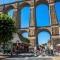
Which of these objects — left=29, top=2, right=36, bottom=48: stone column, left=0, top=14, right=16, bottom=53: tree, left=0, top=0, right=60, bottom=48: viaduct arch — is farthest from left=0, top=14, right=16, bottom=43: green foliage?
left=29, top=2, right=36, bottom=48: stone column

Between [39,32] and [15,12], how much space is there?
10446mm

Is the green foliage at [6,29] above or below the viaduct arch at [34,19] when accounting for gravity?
below

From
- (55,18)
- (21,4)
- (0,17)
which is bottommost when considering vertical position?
(0,17)

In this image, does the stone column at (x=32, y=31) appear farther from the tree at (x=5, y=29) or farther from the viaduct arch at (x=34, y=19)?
the tree at (x=5, y=29)

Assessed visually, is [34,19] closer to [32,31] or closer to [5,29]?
[32,31]

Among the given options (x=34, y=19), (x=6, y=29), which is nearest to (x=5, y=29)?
(x=6, y=29)

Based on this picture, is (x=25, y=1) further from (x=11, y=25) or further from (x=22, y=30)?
(x=11, y=25)

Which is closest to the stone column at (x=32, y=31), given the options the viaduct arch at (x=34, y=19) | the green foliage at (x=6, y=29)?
the viaduct arch at (x=34, y=19)

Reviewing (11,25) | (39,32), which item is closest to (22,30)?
(39,32)

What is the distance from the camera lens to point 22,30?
60.9 meters

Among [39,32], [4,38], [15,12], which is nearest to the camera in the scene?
[4,38]

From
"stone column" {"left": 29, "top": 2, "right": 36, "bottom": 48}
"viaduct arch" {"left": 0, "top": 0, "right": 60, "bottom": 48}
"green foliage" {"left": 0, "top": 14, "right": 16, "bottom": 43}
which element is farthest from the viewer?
"stone column" {"left": 29, "top": 2, "right": 36, "bottom": 48}

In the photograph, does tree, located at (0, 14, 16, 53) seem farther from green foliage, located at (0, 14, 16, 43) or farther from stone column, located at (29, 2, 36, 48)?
stone column, located at (29, 2, 36, 48)

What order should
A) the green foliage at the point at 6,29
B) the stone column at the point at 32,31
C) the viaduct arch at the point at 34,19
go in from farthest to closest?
the stone column at the point at 32,31
the viaduct arch at the point at 34,19
the green foliage at the point at 6,29
